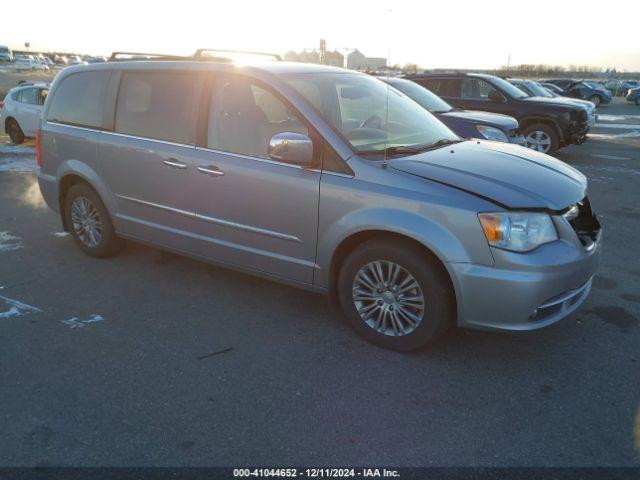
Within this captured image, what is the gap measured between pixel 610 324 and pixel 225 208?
2954 millimetres

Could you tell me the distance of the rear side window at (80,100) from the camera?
4949 millimetres

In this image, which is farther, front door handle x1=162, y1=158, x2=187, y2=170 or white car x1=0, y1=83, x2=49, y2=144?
white car x1=0, y1=83, x2=49, y2=144

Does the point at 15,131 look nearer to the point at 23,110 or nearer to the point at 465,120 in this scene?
the point at 23,110

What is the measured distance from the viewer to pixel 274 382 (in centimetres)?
322

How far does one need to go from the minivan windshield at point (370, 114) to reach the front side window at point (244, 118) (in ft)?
0.75

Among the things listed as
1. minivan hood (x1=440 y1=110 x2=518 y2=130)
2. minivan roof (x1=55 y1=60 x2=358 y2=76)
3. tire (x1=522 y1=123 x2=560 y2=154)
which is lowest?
tire (x1=522 y1=123 x2=560 y2=154)

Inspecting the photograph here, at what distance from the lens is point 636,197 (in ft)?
26.6

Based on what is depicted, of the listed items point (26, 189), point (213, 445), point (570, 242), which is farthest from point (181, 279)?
point (26, 189)

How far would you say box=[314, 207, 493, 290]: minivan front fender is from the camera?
3131 millimetres

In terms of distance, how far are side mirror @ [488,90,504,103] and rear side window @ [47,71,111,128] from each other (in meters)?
8.94

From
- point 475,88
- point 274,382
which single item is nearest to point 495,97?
point 475,88

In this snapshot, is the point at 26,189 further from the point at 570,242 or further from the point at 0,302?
the point at 570,242

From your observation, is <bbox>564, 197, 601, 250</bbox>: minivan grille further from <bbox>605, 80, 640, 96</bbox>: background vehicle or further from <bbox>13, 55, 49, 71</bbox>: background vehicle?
<bbox>13, 55, 49, 71</bbox>: background vehicle

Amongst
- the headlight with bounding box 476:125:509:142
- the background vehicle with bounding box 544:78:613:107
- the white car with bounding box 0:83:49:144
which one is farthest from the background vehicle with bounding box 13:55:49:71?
the headlight with bounding box 476:125:509:142
